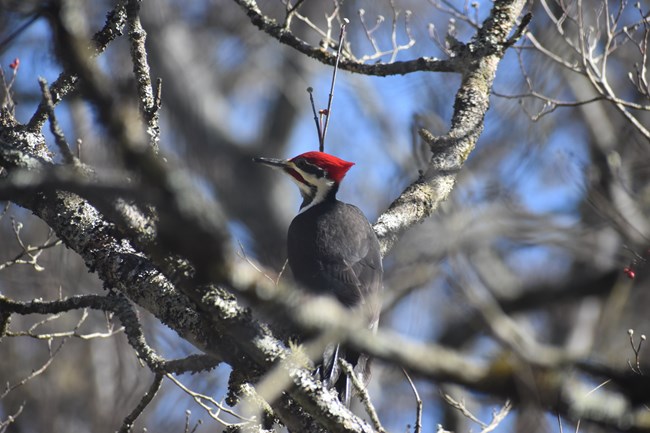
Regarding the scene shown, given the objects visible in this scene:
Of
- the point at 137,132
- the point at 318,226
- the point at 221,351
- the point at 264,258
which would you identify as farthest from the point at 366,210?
the point at 137,132

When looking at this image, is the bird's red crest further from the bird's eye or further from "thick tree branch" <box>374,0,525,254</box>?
"thick tree branch" <box>374,0,525,254</box>

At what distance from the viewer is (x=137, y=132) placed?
1424 mm

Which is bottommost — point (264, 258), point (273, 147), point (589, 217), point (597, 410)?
point (597, 410)

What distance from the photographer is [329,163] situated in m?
4.98

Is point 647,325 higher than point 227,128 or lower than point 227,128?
lower

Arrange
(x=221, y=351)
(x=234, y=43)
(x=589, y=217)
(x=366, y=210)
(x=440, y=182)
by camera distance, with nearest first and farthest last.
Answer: (x=221, y=351) < (x=440, y=182) < (x=589, y=217) < (x=366, y=210) < (x=234, y=43)

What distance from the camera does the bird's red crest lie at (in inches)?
195

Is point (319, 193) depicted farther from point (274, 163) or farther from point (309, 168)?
point (274, 163)

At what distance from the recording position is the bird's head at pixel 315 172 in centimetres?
500

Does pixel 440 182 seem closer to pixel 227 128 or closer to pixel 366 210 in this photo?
pixel 366 210

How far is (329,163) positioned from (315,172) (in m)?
0.12

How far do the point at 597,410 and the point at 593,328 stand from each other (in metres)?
10.1

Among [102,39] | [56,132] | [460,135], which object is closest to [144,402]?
Result: [56,132]

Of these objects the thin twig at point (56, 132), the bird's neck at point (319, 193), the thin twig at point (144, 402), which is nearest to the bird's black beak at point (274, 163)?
the bird's neck at point (319, 193)
